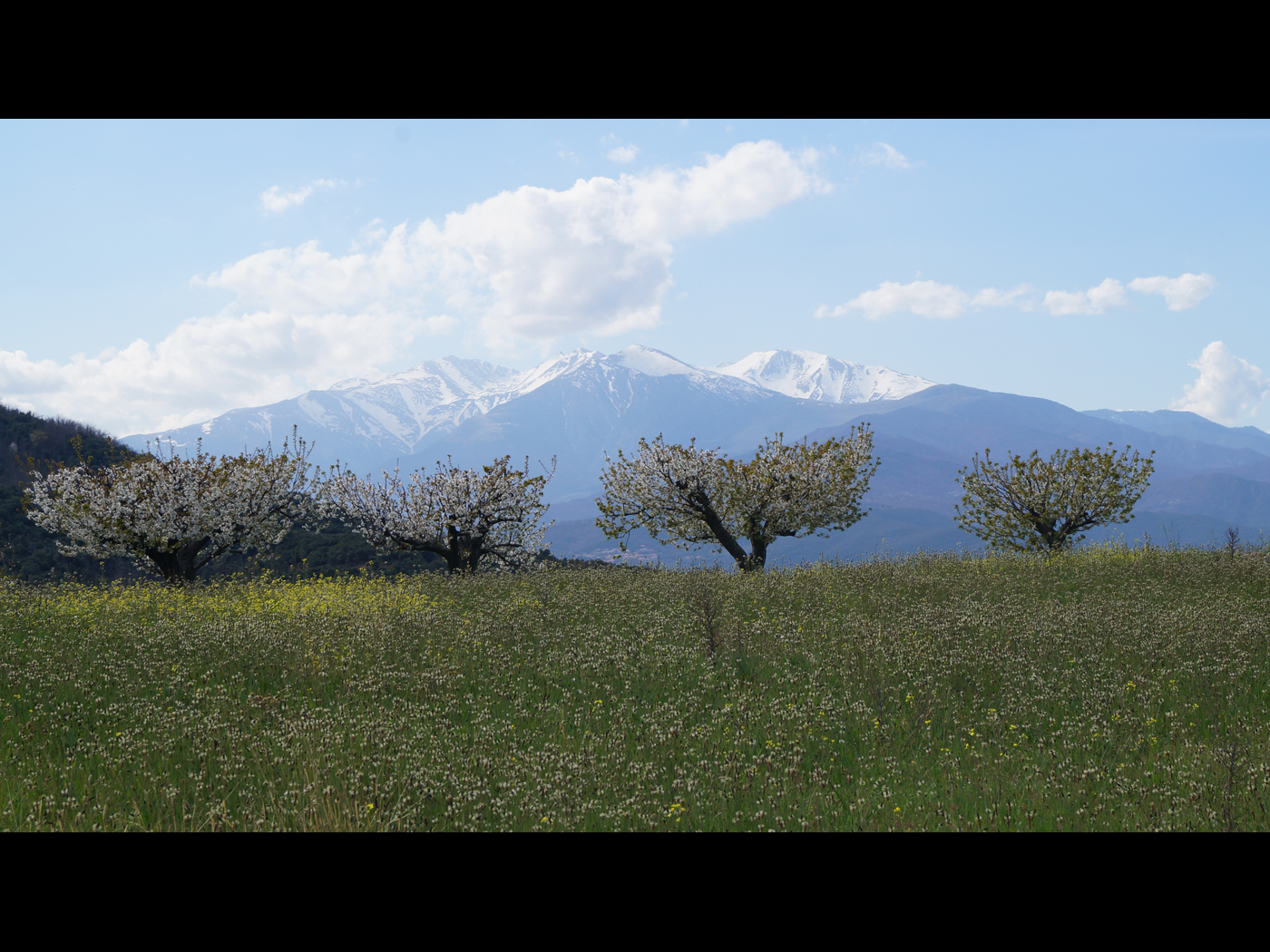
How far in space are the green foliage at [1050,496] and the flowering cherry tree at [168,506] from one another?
27.0m

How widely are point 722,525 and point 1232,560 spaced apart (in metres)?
15.3

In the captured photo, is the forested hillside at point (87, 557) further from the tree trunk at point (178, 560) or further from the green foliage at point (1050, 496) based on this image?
the green foliage at point (1050, 496)

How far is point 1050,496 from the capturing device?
2744 cm

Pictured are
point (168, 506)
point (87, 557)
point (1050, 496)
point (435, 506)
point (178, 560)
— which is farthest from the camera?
point (87, 557)

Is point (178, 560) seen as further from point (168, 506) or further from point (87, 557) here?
point (87, 557)

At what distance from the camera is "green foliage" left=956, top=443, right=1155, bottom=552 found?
26.6m

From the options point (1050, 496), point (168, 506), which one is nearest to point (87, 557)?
point (168, 506)

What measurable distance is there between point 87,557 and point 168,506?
2061cm

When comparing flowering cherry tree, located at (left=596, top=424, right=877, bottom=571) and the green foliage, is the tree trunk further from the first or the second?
the green foliage

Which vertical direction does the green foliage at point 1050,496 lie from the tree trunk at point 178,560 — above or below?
above

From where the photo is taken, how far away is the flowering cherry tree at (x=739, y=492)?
1021 inches

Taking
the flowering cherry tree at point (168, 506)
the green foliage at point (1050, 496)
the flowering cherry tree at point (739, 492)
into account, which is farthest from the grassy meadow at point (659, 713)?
the green foliage at point (1050, 496)
